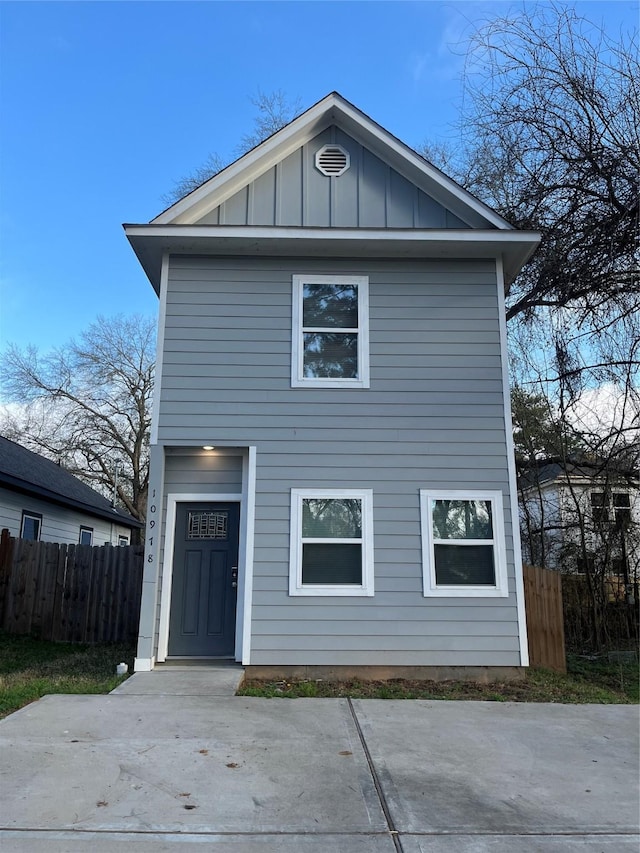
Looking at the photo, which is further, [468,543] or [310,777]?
[468,543]

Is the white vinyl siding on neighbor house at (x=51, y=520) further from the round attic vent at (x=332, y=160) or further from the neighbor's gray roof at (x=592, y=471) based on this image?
the neighbor's gray roof at (x=592, y=471)

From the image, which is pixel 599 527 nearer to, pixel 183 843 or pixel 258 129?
pixel 183 843

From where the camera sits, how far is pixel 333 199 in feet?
27.2

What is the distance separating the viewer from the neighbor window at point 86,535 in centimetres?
1808

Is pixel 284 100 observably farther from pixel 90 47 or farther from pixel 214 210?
pixel 214 210

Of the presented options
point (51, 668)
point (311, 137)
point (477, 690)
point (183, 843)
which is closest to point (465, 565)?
point (477, 690)

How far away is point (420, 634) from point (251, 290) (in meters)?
4.81

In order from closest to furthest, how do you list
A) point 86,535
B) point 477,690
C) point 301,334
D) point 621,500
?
point 477,690
point 301,334
point 621,500
point 86,535

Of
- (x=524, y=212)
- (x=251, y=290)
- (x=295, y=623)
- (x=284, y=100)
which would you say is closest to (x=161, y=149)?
(x=284, y=100)

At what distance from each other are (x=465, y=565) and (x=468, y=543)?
27cm

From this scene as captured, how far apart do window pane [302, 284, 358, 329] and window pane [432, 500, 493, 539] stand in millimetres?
2613

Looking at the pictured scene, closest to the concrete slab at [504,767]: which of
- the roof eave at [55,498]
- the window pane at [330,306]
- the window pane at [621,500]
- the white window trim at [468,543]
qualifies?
the white window trim at [468,543]

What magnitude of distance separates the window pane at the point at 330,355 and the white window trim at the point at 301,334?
74mm

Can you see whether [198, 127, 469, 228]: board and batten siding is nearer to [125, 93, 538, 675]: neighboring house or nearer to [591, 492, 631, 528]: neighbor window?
[125, 93, 538, 675]: neighboring house
